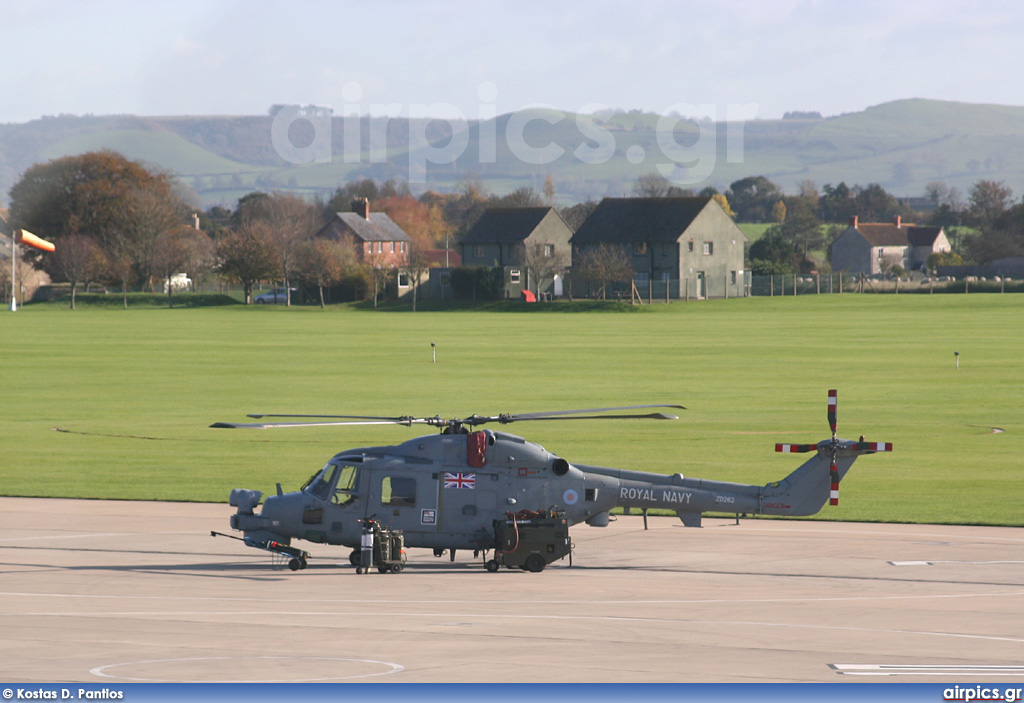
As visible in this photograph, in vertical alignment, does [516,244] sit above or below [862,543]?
above

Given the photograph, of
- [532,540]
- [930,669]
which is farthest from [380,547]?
[930,669]

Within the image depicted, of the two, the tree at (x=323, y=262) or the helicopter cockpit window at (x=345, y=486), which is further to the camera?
the tree at (x=323, y=262)

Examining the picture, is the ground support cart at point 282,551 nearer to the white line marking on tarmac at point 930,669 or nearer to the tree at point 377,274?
the white line marking on tarmac at point 930,669

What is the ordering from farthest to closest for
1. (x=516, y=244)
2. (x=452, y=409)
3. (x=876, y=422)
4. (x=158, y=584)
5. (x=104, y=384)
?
(x=516, y=244) < (x=104, y=384) < (x=452, y=409) < (x=876, y=422) < (x=158, y=584)

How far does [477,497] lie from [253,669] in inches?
261

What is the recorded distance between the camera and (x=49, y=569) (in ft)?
70.5

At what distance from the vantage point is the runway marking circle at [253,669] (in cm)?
1426

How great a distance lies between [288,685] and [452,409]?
3267cm

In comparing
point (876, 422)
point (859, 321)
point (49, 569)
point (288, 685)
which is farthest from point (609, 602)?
point (859, 321)

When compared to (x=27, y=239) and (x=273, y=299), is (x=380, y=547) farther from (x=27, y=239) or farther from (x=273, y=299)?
(x=273, y=299)

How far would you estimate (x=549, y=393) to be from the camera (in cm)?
5244

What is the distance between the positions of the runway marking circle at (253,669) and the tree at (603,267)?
371ft

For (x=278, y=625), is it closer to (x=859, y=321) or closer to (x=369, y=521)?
(x=369, y=521)

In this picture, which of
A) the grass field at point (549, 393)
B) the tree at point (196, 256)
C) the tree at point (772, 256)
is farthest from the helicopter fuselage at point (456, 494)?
the tree at point (196, 256)
